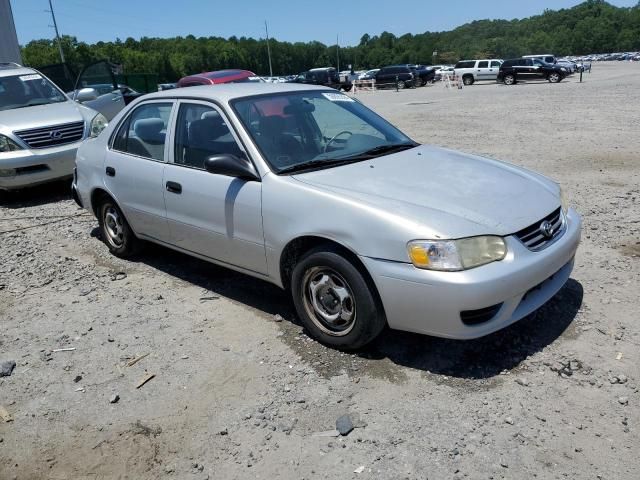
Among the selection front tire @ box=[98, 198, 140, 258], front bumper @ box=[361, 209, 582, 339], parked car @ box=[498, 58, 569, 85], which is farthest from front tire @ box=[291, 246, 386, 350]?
parked car @ box=[498, 58, 569, 85]

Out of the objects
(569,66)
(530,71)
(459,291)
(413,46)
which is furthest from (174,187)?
(413,46)

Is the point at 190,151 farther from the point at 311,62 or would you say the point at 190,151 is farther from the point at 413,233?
the point at 311,62

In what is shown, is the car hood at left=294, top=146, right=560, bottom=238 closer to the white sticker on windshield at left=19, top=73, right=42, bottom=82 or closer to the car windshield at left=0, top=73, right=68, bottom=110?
the car windshield at left=0, top=73, right=68, bottom=110

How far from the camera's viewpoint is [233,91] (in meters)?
4.39

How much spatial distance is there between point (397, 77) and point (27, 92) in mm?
35268

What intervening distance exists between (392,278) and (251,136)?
1532mm

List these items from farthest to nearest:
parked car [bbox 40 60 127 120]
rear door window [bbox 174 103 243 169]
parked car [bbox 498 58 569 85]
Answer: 1. parked car [bbox 498 58 569 85]
2. parked car [bbox 40 60 127 120]
3. rear door window [bbox 174 103 243 169]

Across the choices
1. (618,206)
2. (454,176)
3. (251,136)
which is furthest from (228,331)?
(618,206)

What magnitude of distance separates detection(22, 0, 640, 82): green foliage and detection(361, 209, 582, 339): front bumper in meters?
102

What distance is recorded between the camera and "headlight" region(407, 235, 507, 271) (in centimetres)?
303

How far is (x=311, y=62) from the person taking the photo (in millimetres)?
161125

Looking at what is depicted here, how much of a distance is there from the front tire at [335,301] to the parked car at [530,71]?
3744 cm

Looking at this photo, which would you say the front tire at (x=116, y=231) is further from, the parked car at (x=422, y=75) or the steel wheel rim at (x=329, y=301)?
the parked car at (x=422, y=75)

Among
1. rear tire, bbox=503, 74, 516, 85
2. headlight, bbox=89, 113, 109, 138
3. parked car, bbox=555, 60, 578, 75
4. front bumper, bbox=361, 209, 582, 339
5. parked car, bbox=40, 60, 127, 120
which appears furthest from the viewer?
parked car, bbox=555, 60, 578, 75
